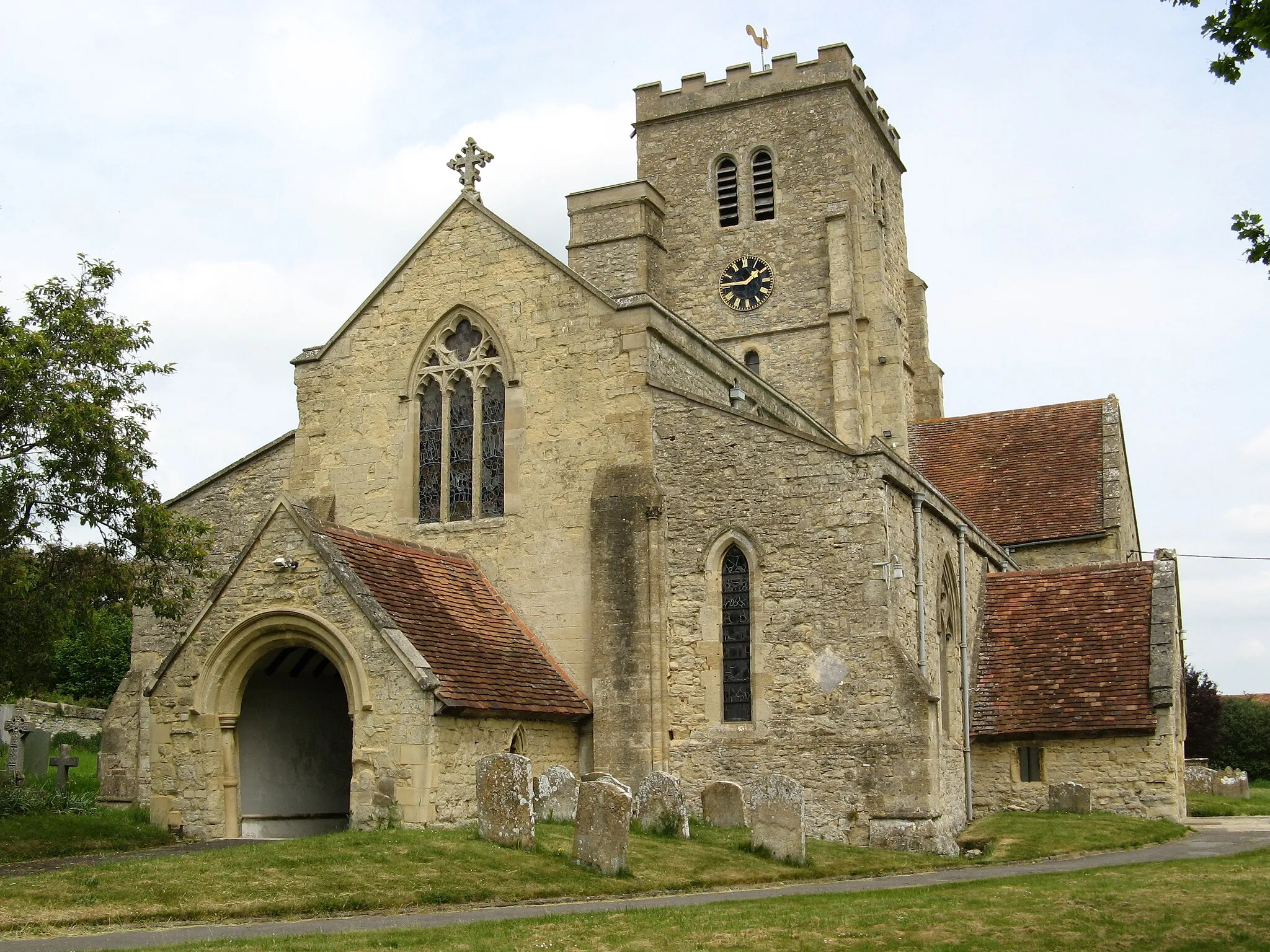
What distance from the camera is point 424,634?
19156 mm

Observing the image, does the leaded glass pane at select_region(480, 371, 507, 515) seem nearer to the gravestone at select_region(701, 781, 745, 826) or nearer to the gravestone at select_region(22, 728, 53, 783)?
the gravestone at select_region(701, 781, 745, 826)

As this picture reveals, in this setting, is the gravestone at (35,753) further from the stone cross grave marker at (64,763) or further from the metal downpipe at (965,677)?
the metal downpipe at (965,677)

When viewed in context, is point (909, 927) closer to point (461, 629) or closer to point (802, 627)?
point (802, 627)

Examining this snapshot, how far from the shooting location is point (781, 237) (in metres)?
38.2

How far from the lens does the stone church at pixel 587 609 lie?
1925 cm

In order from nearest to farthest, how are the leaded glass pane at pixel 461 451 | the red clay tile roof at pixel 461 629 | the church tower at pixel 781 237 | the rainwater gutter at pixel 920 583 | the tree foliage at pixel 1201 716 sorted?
the red clay tile roof at pixel 461 629, the rainwater gutter at pixel 920 583, the leaded glass pane at pixel 461 451, the church tower at pixel 781 237, the tree foliage at pixel 1201 716

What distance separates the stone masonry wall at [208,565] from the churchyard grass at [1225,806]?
20.0 metres

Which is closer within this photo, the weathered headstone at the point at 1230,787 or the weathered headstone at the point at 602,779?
the weathered headstone at the point at 602,779

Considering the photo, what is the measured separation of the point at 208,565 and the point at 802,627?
35.2ft

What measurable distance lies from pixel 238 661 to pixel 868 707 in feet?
30.1

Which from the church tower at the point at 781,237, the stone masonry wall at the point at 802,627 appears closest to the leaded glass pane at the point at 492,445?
the stone masonry wall at the point at 802,627

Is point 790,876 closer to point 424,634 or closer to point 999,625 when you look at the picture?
point 424,634

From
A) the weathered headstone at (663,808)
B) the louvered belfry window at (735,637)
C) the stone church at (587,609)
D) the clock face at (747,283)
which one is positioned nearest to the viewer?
the weathered headstone at (663,808)

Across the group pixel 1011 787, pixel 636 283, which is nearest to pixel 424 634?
pixel 1011 787
